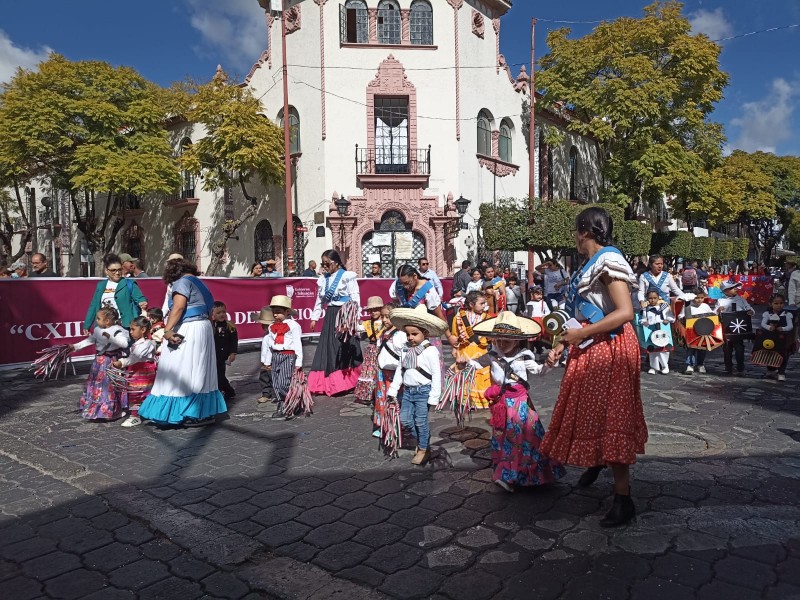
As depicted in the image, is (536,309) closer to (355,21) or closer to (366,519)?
(366,519)

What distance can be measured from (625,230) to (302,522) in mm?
22807

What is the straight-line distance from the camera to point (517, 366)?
175 inches

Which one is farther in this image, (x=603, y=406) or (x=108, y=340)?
(x=108, y=340)

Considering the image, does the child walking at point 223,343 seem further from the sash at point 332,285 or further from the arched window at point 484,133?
the arched window at point 484,133

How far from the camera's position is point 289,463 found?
5113mm

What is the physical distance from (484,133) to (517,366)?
19.3m

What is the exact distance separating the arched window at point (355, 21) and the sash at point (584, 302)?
1917cm

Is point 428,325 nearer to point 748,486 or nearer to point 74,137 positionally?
point 748,486

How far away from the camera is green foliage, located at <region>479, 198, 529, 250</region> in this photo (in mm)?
19906

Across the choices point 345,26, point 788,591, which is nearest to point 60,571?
point 788,591

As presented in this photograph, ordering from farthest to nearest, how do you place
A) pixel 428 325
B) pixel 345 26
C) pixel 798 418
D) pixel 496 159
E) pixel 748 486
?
pixel 496 159 < pixel 345 26 < pixel 798 418 < pixel 428 325 < pixel 748 486

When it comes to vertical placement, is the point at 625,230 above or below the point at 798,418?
above

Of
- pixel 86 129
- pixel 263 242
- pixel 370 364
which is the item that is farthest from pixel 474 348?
pixel 86 129

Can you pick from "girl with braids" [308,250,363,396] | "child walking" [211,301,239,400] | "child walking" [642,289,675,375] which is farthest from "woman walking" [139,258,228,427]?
"child walking" [642,289,675,375]
